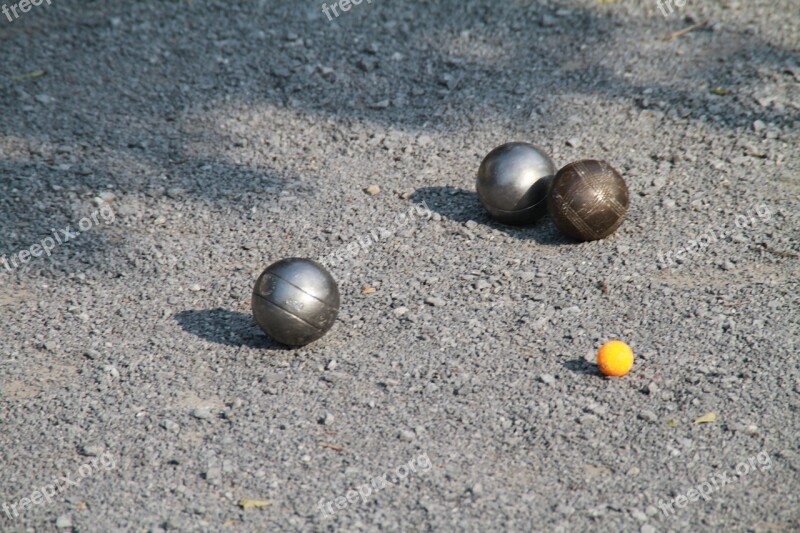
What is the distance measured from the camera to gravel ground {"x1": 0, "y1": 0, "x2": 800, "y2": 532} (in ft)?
14.7

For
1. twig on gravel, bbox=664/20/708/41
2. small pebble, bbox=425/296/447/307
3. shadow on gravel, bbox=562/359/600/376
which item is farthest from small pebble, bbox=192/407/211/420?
twig on gravel, bbox=664/20/708/41

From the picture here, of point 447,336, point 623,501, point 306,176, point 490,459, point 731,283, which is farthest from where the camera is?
point 306,176

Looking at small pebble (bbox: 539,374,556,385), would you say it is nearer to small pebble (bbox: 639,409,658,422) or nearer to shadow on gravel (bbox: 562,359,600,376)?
shadow on gravel (bbox: 562,359,600,376)

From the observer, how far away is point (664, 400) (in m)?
4.94

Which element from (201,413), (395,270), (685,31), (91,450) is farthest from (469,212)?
(685,31)

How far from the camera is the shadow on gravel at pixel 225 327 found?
5656 millimetres

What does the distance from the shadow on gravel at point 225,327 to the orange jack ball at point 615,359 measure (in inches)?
81.4

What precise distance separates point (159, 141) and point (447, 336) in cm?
396

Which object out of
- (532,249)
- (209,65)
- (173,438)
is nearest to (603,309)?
(532,249)

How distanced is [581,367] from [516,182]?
1875 millimetres

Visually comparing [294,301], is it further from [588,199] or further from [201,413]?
[588,199]

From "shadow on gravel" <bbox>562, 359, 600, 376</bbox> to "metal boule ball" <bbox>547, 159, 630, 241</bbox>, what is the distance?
1.41 m

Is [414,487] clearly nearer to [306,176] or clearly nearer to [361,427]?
[361,427]

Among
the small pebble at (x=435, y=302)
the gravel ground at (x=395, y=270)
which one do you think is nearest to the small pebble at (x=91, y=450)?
the gravel ground at (x=395, y=270)
